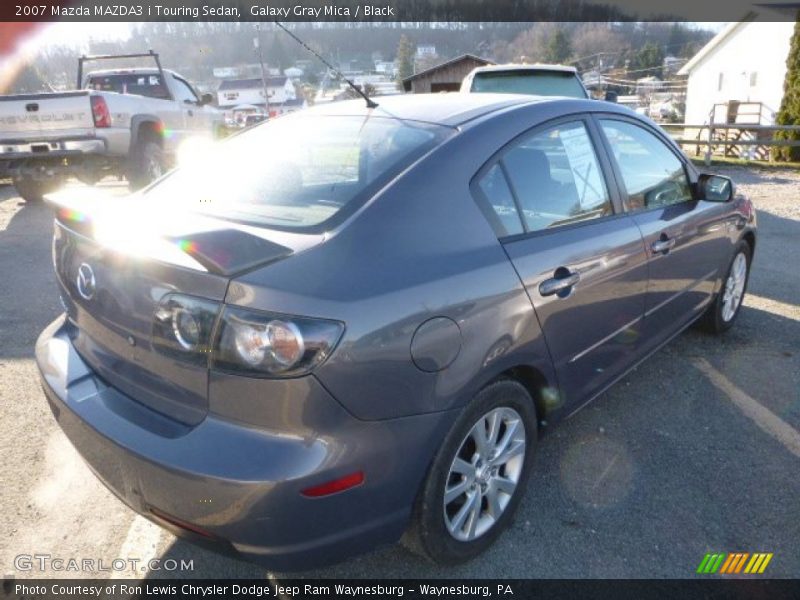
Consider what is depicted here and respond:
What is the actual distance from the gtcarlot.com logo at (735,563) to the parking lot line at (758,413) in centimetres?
88

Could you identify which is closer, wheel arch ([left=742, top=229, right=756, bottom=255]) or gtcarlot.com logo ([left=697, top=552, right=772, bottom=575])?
gtcarlot.com logo ([left=697, top=552, right=772, bottom=575])

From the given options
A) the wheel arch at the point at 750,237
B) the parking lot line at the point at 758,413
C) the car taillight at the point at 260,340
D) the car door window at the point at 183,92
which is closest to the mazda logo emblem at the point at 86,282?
the car taillight at the point at 260,340

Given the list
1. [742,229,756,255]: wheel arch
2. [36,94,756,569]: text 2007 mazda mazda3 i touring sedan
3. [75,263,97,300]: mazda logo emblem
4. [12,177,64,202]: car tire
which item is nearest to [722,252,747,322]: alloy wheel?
[742,229,756,255]: wheel arch

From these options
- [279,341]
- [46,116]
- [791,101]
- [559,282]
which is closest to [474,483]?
[559,282]

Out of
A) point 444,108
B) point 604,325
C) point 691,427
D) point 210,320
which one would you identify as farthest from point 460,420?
point 691,427

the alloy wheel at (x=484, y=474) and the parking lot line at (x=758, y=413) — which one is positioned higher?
the alloy wheel at (x=484, y=474)

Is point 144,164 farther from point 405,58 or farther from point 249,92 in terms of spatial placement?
point 249,92

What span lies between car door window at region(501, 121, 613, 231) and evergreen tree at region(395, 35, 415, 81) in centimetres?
3149

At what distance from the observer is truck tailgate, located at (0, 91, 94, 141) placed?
326 inches

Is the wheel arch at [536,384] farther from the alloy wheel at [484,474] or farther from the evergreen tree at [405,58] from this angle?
the evergreen tree at [405,58]

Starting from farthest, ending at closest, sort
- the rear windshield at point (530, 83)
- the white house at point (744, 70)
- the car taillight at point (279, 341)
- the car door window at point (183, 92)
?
the white house at point (744, 70) → the car door window at point (183, 92) → the rear windshield at point (530, 83) → the car taillight at point (279, 341)

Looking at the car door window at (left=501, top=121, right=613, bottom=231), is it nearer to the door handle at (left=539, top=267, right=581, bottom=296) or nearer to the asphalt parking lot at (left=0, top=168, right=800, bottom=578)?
the door handle at (left=539, top=267, right=581, bottom=296)

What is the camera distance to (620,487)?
8.91 feet

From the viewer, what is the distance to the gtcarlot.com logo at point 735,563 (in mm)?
2260
